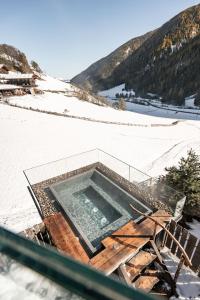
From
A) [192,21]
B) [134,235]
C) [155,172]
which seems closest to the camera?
[134,235]

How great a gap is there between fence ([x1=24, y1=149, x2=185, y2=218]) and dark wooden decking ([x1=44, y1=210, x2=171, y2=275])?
1325 mm

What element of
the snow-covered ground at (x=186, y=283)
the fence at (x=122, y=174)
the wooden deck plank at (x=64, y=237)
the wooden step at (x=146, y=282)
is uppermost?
the fence at (x=122, y=174)

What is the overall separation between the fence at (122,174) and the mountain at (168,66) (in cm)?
9365

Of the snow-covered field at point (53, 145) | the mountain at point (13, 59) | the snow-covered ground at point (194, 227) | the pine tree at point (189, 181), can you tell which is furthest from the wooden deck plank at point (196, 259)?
the mountain at point (13, 59)

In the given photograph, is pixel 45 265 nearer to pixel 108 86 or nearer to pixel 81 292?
pixel 81 292

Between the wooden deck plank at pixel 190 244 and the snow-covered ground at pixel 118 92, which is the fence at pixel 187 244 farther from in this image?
the snow-covered ground at pixel 118 92

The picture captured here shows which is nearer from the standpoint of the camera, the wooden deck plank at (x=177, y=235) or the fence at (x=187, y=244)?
the fence at (x=187, y=244)

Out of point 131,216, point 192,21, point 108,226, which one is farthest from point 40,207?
point 192,21

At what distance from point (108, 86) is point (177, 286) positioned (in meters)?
188

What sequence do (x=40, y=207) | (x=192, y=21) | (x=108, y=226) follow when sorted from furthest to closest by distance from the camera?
(x=192, y=21), (x=40, y=207), (x=108, y=226)

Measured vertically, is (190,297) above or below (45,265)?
below

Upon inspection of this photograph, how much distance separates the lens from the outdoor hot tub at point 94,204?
29.0 feet

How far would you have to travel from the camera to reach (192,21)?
532 ft

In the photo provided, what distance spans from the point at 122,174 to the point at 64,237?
225 inches
